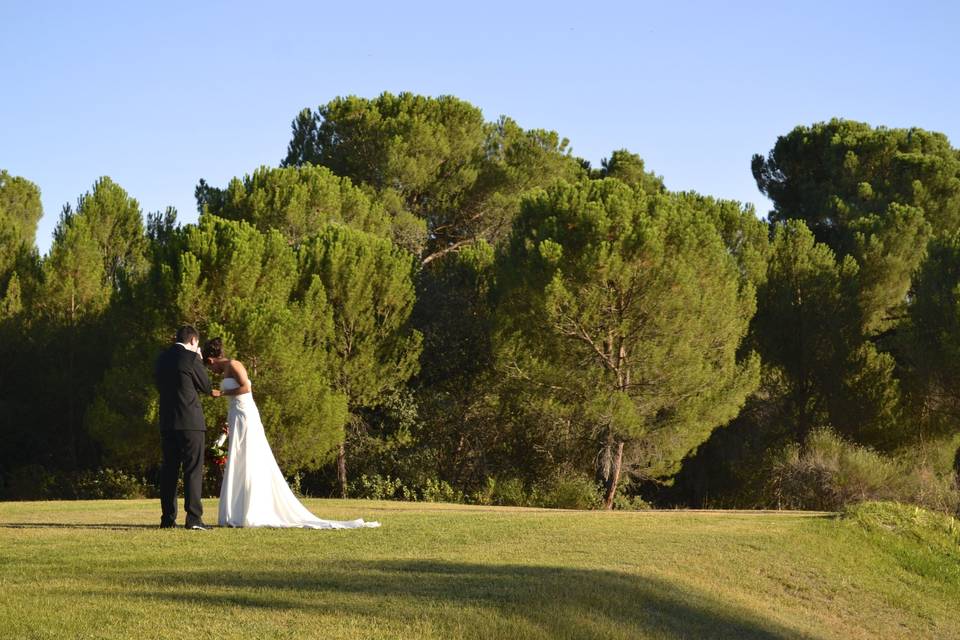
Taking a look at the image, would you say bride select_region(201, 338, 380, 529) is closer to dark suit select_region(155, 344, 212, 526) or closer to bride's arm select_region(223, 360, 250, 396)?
bride's arm select_region(223, 360, 250, 396)

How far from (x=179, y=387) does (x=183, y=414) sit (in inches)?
11.2

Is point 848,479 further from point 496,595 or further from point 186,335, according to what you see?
point 496,595

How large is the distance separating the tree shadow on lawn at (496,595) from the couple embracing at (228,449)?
2.50 m

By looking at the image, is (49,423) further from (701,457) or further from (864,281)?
(864,281)

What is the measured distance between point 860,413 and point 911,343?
9.98ft

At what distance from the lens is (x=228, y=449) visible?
12.1m

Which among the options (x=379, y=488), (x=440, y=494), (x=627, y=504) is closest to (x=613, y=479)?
(x=627, y=504)

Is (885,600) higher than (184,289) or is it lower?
lower

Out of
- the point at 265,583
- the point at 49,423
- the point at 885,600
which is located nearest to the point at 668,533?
the point at 885,600

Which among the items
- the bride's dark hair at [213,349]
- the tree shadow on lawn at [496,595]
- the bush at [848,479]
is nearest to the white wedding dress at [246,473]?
the bride's dark hair at [213,349]

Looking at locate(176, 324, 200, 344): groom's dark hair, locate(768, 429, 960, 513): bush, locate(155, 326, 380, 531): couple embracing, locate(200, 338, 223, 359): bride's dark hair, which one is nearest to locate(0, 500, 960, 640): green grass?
locate(155, 326, 380, 531): couple embracing

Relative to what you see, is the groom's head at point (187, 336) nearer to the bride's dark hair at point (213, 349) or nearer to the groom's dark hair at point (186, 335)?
the groom's dark hair at point (186, 335)

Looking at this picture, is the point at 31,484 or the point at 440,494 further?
the point at 31,484

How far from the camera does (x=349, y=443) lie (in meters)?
32.2
